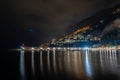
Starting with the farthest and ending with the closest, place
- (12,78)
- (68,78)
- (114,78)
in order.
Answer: (12,78) → (68,78) → (114,78)

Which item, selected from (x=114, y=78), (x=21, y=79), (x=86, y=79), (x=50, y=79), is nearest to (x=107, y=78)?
(x=114, y=78)

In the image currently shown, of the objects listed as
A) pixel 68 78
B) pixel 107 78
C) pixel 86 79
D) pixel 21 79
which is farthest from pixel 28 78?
pixel 107 78

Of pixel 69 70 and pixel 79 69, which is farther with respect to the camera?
pixel 79 69

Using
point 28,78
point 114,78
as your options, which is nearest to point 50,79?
point 28,78

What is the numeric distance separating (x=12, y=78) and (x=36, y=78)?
7.14 metres

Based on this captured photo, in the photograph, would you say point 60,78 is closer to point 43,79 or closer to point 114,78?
point 43,79

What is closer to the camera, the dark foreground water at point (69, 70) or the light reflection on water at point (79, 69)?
the dark foreground water at point (69, 70)

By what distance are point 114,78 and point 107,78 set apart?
1.84m

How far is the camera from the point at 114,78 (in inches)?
2042

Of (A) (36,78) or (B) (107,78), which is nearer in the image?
(B) (107,78)

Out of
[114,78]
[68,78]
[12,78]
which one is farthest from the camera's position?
[12,78]

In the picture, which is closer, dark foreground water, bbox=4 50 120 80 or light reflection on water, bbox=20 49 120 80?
dark foreground water, bbox=4 50 120 80

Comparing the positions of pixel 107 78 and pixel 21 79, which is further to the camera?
pixel 21 79

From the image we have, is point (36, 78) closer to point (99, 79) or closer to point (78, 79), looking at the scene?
point (78, 79)
